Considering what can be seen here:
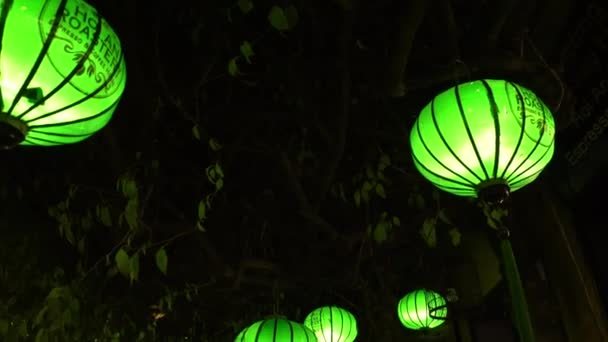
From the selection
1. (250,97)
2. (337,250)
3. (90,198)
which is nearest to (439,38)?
(250,97)

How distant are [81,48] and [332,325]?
4388mm

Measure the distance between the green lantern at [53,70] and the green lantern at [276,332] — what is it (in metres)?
2.43

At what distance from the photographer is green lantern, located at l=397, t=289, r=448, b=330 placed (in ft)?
20.8

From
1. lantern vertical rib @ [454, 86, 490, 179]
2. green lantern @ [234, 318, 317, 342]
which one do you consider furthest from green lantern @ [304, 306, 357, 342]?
lantern vertical rib @ [454, 86, 490, 179]

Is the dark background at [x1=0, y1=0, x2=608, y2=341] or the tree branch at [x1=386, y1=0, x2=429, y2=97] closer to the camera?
the tree branch at [x1=386, y1=0, x2=429, y2=97]

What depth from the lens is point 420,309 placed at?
20.8 feet

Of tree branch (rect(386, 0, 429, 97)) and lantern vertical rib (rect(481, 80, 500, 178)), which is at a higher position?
tree branch (rect(386, 0, 429, 97))

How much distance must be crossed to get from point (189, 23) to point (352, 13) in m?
1.68

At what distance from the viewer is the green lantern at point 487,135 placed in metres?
2.42

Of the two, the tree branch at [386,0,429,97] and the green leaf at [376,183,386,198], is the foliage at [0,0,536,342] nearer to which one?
the green leaf at [376,183,386,198]

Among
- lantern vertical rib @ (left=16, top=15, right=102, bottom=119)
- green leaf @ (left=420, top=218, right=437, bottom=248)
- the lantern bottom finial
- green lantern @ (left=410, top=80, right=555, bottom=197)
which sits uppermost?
lantern vertical rib @ (left=16, top=15, right=102, bottom=119)

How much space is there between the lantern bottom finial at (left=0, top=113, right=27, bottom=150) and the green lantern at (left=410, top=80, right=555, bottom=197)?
2042 millimetres

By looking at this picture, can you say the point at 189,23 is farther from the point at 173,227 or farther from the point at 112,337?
the point at 112,337

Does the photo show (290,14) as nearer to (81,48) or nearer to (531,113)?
(81,48)
